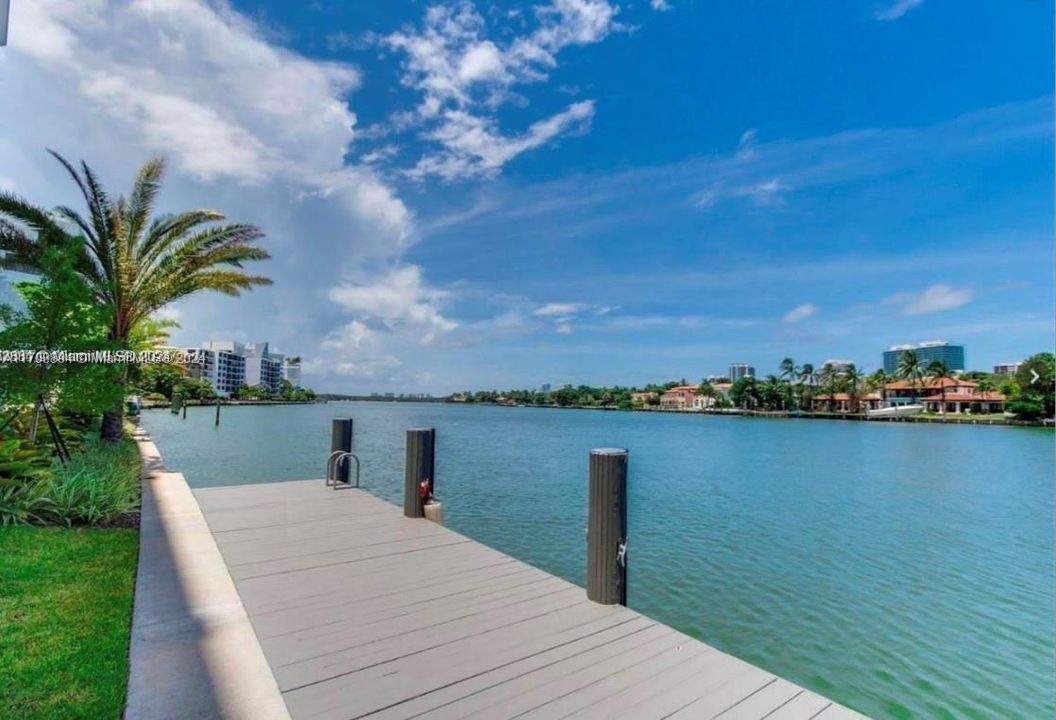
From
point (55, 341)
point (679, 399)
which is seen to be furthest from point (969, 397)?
point (55, 341)

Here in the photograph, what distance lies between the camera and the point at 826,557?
25.7 feet

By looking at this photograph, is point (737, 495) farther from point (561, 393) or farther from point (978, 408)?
point (561, 393)

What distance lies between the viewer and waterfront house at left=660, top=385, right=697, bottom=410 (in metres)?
117

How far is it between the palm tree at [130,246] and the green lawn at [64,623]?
20.0ft

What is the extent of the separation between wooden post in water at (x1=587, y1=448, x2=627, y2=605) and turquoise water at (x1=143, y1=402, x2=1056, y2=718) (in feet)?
6.78

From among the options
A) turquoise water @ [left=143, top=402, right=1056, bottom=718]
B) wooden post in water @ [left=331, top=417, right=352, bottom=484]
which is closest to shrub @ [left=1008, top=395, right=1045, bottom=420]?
turquoise water @ [left=143, top=402, right=1056, bottom=718]

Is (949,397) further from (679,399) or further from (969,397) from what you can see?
(679,399)

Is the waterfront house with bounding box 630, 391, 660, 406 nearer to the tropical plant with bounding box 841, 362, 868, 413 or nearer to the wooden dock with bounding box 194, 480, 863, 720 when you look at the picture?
the tropical plant with bounding box 841, 362, 868, 413

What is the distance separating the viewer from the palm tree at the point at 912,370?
77375 mm

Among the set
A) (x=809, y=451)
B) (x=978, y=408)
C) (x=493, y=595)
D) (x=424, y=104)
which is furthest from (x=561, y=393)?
(x=493, y=595)

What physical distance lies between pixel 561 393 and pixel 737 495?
134386 mm

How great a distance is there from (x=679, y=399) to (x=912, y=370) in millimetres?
50148

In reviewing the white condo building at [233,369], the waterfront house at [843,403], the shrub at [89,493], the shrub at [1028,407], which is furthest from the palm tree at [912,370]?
the white condo building at [233,369]

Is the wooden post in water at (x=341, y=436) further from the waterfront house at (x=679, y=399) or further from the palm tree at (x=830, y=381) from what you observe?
the waterfront house at (x=679, y=399)
